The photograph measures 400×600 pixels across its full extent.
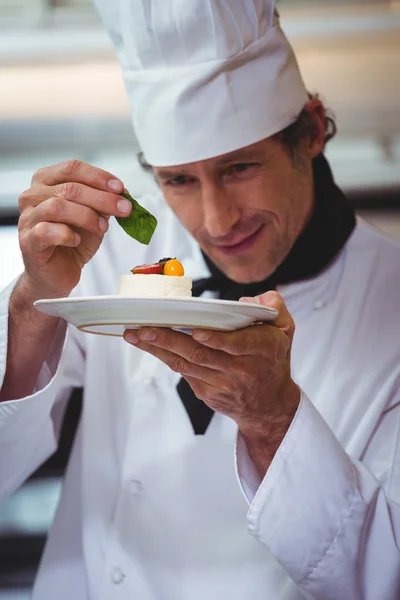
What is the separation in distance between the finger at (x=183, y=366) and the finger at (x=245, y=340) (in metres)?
0.04

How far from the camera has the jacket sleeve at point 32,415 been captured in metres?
1.51

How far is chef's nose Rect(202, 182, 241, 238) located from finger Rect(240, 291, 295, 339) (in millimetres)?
374

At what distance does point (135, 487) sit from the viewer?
1.64 m

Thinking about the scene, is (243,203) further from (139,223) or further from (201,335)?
(201,335)

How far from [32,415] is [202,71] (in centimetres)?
77

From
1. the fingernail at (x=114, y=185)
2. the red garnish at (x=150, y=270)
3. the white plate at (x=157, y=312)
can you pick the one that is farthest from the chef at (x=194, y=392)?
the white plate at (x=157, y=312)

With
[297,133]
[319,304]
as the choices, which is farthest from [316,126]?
[319,304]

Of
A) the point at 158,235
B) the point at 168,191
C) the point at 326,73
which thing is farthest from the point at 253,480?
the point at 326,73

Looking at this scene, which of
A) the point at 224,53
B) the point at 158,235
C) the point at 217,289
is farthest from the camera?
the point at 158,235

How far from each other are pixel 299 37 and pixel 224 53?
24.6 inches

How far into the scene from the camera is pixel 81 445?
1.79 metres

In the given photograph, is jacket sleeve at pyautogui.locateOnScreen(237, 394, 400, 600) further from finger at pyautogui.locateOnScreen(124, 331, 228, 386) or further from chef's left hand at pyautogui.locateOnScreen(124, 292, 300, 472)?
finger at pyautogui.locateOnScreen(124, 331, 228, 386)

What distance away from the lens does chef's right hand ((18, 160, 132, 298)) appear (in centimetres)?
124

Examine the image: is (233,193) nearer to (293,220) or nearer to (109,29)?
(293,220)
